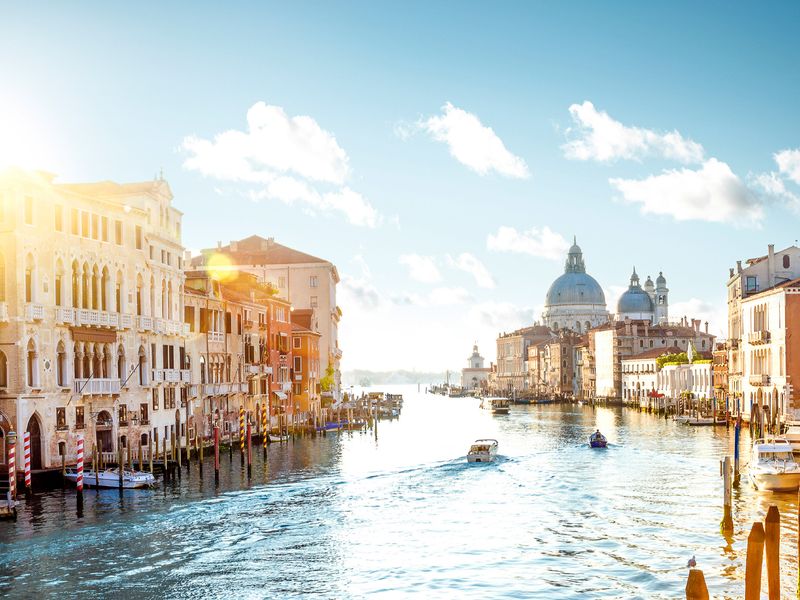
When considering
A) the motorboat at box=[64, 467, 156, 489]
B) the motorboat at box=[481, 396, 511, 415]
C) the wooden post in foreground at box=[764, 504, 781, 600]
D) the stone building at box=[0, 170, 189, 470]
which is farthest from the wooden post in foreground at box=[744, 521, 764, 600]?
the motorboat at box=[481, 396, 511, 415]

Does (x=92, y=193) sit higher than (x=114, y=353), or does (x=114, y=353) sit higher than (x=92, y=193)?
(x=92, y=193)

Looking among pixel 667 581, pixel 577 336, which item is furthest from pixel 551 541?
pixel 577 336

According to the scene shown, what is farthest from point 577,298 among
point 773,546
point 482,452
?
point 773,546

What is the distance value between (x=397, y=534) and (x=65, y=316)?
46.9 feet

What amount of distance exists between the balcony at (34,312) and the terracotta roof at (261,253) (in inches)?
1735

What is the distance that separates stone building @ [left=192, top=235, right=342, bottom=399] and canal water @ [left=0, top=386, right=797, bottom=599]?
37197 mm

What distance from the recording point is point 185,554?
71.1ft

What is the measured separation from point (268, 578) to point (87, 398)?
643 inches

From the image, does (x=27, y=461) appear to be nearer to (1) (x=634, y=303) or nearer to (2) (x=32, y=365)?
(2) (x=32, y=365)

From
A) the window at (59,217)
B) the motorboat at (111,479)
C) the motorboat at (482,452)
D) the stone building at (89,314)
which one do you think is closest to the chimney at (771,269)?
the motorboat at (482,452)

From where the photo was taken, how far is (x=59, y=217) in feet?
107

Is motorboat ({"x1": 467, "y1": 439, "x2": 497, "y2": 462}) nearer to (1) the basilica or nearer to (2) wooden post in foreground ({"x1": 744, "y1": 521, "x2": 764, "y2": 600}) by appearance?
(2) wooden post in foreground ({"x1": 744, "y1": 521, "x2": 764, "y2": 600})

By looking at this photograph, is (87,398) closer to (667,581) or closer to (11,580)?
(11,580)

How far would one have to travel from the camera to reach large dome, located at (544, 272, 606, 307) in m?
172
